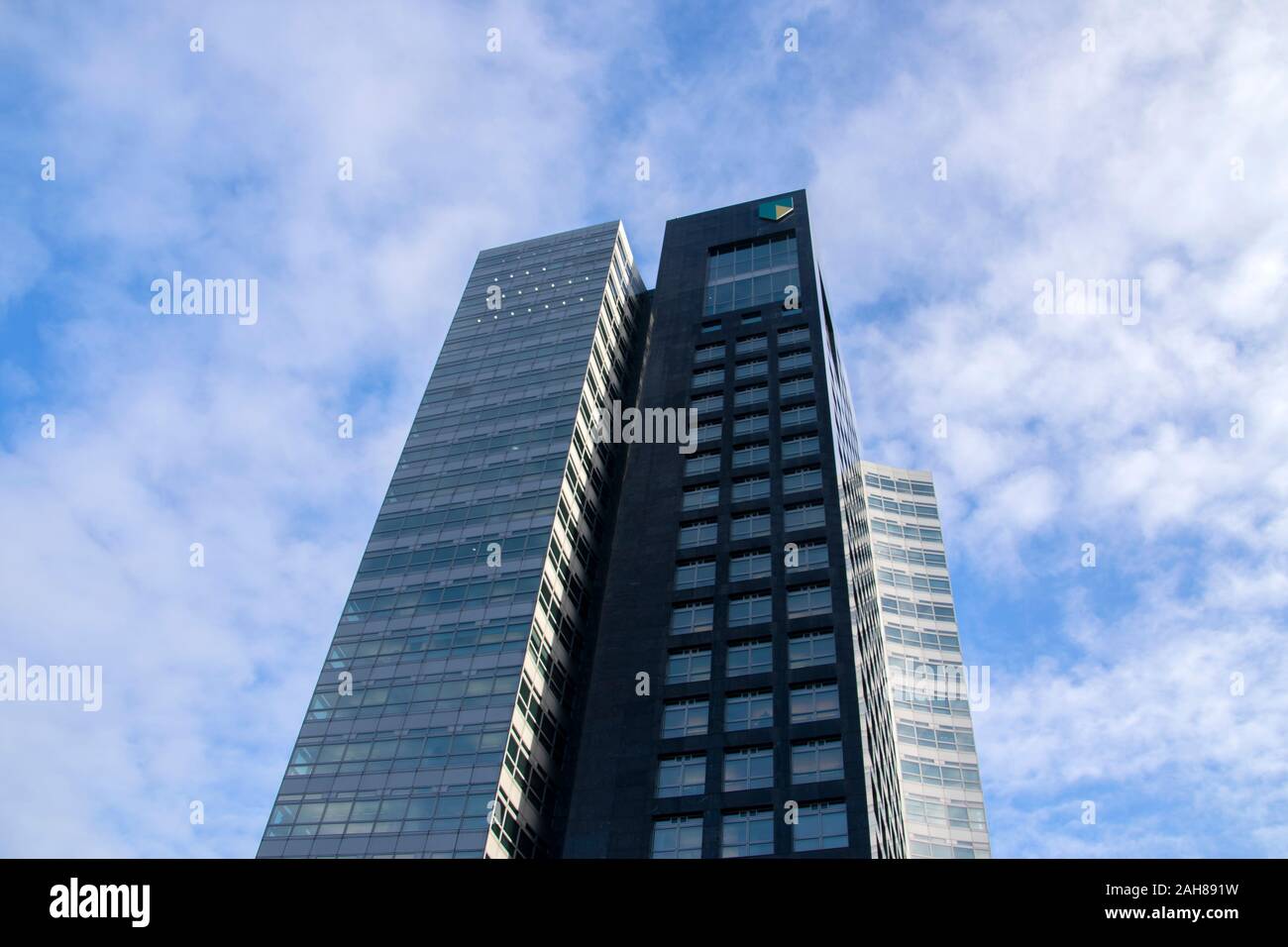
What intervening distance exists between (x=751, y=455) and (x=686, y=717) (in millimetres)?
22267

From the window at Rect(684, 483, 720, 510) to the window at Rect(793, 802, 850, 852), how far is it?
80.4ft

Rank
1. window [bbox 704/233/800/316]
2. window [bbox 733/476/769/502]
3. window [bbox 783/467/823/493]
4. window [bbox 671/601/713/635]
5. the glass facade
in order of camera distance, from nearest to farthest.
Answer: the glass facade < window [bbox 671/601/713/635] < window [bbox 783/467/823/493] < window [bbox 733/476/769/502] < window [bbox 704/233/800/316]

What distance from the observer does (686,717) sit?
57.8 m

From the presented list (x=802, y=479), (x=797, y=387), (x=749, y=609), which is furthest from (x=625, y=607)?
(x=797, y=387)

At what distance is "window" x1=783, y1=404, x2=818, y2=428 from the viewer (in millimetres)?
74562

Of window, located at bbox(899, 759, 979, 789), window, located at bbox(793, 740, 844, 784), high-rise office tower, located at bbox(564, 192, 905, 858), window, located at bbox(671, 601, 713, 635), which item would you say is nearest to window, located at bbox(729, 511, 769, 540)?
high-rise office tower, located at bbox(564, 192, 905, 858)

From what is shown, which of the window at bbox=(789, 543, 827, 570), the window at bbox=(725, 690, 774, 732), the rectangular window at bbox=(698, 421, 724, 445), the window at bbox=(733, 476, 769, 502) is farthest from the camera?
the rectangular window at bbox=(698, 421, 724, 445)

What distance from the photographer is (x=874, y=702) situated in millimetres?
66312

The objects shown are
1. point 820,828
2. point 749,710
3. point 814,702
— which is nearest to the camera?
point 820,828

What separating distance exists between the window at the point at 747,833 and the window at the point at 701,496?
77.7ft

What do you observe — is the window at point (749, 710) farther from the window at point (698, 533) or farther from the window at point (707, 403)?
the window at point (707, 403)

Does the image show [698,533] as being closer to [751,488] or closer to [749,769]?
[751,488]

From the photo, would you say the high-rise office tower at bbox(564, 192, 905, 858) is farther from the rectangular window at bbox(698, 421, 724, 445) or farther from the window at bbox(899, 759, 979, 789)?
the window at bbox(899, 759, 979, 789)
